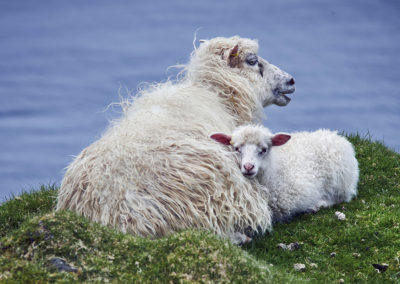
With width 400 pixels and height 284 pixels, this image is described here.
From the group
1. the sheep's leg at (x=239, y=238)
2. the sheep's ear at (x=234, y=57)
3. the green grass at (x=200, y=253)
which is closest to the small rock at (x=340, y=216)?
the green grass at (x=200, y=253)

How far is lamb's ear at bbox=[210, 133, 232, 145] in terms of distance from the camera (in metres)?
8.66

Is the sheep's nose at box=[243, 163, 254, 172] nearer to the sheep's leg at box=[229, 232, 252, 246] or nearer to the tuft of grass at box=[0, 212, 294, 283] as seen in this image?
the sheep's leg at box=[229, 232, 252, 246]

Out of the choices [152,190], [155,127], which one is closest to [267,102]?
[155,127]

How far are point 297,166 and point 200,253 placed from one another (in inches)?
143

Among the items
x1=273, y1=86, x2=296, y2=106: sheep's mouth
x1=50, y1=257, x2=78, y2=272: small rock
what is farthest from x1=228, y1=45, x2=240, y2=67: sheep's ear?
x1=50, y1=257, x2=78, y2=272: small rock

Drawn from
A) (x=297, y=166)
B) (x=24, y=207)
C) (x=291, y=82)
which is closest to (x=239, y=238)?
(x=297, y=166)

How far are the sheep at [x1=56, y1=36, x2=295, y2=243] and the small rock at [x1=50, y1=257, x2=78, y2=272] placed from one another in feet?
5.10

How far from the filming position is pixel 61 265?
20.0 ft

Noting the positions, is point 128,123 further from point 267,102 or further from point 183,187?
point 267,102

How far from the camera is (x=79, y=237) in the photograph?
6473 mm

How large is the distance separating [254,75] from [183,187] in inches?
130

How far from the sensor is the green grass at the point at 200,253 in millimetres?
6130

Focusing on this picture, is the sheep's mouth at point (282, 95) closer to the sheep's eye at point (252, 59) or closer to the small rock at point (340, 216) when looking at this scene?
the sheep's eye at point (252, 59)

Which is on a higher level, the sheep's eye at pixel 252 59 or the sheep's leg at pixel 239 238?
the sheep's eye at pixel 252 59
